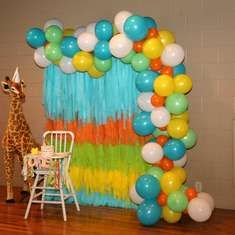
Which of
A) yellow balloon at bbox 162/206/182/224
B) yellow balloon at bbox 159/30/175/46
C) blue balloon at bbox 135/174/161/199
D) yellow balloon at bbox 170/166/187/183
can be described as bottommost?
yellow balloon at bbox 162/206/182/224

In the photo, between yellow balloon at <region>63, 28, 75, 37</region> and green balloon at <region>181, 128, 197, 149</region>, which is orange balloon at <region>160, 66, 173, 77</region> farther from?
yellow balloon at <region>63, 28, 75, 37</region>

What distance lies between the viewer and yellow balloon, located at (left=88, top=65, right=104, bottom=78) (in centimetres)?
470

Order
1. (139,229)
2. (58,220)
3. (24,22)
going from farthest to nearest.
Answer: (24,22)
(58,220)
(139,229)

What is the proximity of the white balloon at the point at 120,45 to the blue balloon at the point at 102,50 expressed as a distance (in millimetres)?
93

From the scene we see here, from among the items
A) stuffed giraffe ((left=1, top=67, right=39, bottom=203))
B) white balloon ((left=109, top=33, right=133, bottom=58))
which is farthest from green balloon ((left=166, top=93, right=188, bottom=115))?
stuffed giraffe ((left=1, top=67, right=39, bottom=203))

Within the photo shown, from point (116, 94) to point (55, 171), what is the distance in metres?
1.01

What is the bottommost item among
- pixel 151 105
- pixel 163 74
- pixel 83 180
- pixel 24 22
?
pixel 83 180

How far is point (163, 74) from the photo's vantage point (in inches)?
168

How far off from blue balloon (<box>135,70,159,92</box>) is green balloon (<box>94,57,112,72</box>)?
1.43ft

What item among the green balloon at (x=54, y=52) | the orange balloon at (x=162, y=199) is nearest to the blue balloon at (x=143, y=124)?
the orange balloon at (x=162, y=199)

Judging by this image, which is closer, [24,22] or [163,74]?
[163,74]

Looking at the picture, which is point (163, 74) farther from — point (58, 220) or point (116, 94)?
point (58, 220)

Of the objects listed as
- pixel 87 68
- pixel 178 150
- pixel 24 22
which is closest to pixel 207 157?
pixel 178 150

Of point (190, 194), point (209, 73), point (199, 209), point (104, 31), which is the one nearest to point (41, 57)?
point (104, 31)
